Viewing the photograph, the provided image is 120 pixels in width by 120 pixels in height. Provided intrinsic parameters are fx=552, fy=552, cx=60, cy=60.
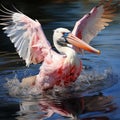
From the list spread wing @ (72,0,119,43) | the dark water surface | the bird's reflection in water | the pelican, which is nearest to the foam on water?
the dark water surface

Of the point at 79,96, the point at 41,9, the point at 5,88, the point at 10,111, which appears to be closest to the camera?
the point at 10,111

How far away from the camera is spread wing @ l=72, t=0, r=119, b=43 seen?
9305mm

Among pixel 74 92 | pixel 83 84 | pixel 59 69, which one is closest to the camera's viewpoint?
pixel 59 69

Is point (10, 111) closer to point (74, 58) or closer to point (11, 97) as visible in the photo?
point (11, 97)

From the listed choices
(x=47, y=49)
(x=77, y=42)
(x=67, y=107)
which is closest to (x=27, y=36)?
(x=47, y=49)

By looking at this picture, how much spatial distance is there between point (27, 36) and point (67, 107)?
5.07 feet

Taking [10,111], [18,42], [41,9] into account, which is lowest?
[41,9]

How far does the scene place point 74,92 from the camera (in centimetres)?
877

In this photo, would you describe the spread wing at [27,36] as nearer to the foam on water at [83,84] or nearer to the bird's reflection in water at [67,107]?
the foam on water at [83,84]

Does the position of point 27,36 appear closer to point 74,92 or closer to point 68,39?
point 68,39

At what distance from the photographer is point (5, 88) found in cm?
920

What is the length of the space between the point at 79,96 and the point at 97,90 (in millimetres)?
405

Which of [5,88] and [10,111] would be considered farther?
[5,88]

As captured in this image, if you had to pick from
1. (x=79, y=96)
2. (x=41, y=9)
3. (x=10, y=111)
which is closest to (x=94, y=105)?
(x=79, y=96)
